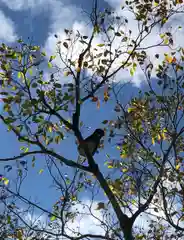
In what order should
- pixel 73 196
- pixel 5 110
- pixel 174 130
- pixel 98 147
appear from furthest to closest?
pixel 73 196 → pixel 98 147 → pixel 174 130 → pixel 5 110

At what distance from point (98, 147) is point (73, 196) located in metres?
1.58

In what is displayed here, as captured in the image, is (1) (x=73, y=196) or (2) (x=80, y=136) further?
(1) (x=73, y=196)

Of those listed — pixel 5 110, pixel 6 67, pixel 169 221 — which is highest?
pixel 6 67

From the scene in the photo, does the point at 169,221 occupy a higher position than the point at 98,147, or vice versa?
the point at 98,147

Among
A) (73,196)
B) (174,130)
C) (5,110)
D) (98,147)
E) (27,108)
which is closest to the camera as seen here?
(27,108)

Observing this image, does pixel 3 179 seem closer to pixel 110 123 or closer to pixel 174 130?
pixel 110 123

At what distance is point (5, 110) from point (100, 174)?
6.43 ft

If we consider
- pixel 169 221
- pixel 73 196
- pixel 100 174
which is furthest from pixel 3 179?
pixel 169 221

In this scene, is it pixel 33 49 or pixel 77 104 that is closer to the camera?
pixel 77 104

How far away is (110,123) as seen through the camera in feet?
25.1

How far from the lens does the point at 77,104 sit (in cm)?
626

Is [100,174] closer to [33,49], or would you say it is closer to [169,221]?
[169,221]

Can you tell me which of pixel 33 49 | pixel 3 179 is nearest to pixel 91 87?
pixel 33 49

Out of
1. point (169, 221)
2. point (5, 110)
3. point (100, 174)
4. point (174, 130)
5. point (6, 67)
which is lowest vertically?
point (169, 221)
